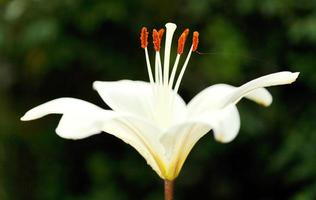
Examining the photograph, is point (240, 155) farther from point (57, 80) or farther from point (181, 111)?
point (181, 111)

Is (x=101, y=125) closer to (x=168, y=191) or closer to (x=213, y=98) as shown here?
(x=168, y=191)

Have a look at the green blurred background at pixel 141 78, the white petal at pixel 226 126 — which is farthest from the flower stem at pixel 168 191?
the green blurred background at pixel 141 78

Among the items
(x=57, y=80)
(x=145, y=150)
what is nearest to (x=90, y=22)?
(x=57, y=80)

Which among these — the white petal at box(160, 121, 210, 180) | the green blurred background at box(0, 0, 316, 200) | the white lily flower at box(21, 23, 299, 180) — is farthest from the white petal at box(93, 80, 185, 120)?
the green blurred background at box(0, 0, 316, 200)

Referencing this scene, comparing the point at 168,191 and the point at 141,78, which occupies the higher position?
the point at 141,78

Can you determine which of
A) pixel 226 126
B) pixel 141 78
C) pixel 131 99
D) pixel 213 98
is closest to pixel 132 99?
pixel 131 99

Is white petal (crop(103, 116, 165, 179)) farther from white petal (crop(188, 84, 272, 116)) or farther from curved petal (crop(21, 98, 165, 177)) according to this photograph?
white petal (crop(188, 84, 272, 116))
